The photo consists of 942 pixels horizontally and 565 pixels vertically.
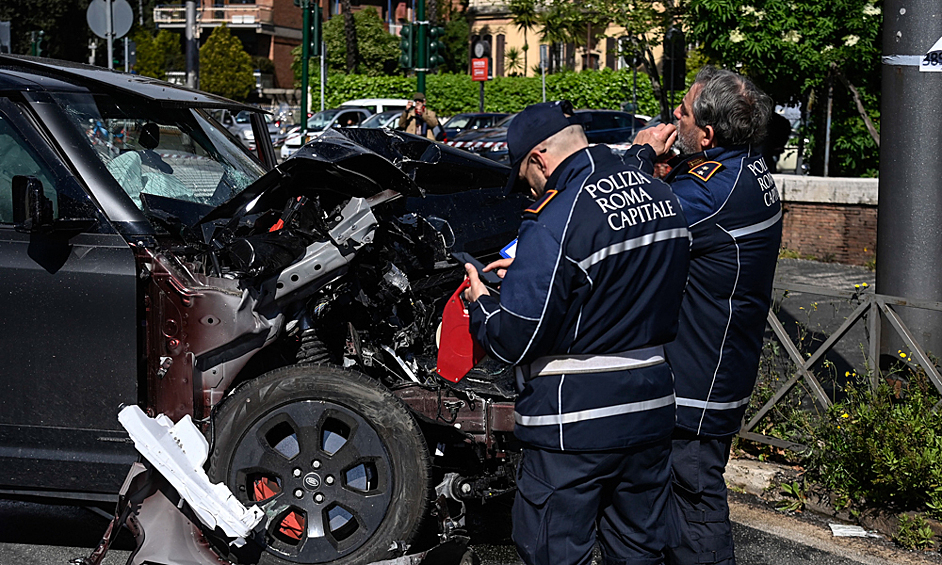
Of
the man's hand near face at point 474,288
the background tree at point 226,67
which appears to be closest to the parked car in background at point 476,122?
the man's hand near face at point 474,288

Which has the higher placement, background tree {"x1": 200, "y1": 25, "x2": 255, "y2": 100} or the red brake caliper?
background tree {"x1": 200, "y1": 25, "x2": 255, "y2": 100}

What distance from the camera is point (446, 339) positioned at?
369 centimetres

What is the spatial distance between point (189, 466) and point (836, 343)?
3.40 meters

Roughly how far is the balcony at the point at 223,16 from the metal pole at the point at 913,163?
213ft

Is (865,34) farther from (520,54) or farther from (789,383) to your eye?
(520,54)

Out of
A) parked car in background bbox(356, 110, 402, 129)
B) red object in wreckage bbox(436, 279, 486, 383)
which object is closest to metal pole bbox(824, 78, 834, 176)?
red object in wreckage bbox(436, 279, 486, 383)

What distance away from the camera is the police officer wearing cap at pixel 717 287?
11.6 ft

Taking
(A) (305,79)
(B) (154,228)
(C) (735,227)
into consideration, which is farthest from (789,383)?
(A) (305,79)

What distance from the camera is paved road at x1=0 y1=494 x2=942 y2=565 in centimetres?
446

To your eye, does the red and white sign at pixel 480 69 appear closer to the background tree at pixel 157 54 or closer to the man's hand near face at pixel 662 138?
the man's hand near face at pixel 662 138

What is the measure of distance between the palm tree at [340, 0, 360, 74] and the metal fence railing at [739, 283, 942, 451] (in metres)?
46.1

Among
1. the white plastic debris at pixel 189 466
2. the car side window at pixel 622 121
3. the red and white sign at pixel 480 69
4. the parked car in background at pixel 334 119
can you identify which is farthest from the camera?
the parked car in background at pixel 334 119

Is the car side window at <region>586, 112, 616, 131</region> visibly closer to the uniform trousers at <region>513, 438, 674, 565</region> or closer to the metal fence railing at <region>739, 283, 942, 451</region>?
the metal fence railing at <region>739, 283, 942, 451</region>

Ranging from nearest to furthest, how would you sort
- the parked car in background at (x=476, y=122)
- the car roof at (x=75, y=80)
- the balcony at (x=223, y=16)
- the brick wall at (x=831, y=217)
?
the car roof at (x=75, y=80) → the brick wall at (x=831, y=217) → the parked car in background at (x=476, y=122) → the balcony at (x=223, y=16)
